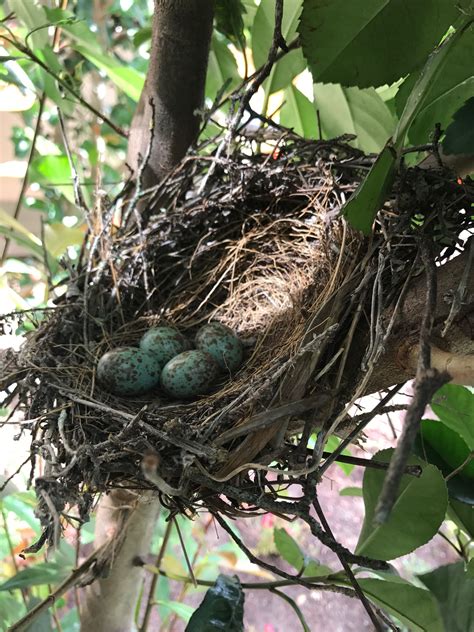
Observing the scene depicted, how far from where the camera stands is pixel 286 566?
73.4 inches

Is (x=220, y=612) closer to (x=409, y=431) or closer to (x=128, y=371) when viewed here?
(x=128, y=371)

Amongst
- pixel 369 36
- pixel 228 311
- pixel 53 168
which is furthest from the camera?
pixel 53 168

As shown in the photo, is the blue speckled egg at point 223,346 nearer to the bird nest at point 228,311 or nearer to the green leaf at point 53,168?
the bird nest at point 228,311

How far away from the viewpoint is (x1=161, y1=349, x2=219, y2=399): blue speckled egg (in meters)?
0.76

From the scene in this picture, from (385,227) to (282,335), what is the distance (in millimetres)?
222

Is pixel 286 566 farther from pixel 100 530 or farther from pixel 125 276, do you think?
pixel 125 276

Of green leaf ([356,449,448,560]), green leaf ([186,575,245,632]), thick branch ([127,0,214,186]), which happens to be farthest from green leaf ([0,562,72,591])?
thick branch ([127,0,214,186])

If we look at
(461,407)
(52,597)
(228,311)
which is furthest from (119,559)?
(461,407)

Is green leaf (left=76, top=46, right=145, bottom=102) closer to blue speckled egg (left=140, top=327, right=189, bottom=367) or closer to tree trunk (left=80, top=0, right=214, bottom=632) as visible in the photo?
tree trunk (left=80, top=0, right=214, bottom=632)

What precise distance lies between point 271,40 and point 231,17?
0.23 ft

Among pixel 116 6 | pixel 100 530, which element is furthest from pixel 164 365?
pixel 116 6

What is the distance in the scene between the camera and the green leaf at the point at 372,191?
0.45m

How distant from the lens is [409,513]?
572 millimetres

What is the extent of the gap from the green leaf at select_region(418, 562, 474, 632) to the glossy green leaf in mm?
582
